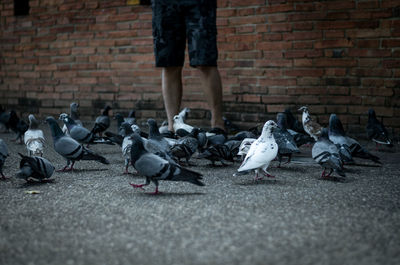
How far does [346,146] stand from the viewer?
15.6 ft

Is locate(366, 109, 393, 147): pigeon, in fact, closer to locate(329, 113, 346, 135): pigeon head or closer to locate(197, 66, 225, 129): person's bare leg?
locate(329, 113, 346, 135): pigeon head

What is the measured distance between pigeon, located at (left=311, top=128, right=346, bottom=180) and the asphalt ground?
0.12 meters

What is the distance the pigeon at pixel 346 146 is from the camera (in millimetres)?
4641

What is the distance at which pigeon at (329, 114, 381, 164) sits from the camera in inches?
183

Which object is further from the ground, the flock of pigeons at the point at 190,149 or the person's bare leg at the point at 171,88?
the person's bare leg at the point at 171,88

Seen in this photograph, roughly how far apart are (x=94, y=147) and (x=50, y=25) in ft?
15.0

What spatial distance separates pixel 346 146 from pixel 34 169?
9.11 feet

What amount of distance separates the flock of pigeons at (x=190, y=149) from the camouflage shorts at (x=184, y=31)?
2.60 ft

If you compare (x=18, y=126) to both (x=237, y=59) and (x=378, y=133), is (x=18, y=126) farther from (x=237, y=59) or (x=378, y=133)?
(x=378, y=133)

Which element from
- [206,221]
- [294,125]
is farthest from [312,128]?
[206,221]

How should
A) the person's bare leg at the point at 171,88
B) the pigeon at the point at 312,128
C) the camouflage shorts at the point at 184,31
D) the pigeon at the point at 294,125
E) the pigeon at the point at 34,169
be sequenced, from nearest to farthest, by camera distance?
the pigeon at the point at 34,169 → the camouflage shorts at the point at 184,31 → the pigeon at the point at 312,128 → the person's bare leg at the point at 171,88 → the pigeon at the point at 294,125

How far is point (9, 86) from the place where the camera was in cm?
1095

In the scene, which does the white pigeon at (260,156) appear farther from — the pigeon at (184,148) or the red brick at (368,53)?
the red brick at (368,53)

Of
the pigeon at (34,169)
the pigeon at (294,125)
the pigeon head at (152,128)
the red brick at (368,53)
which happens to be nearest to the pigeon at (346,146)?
the pigeon at (294,125)
